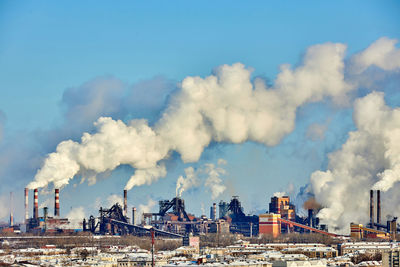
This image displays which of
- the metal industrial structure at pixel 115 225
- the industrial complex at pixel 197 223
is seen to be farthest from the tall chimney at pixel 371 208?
the metal industrial structure at pixel 115 225

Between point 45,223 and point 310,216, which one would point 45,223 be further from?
point 310,216

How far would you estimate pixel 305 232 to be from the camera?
14438cm

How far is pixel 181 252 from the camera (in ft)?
335

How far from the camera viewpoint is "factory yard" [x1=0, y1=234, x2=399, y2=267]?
70.5 m

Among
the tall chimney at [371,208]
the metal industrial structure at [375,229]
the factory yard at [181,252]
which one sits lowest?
the factory yard at [181,252]

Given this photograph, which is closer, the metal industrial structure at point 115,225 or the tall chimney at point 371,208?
the tall chimney at point 371,208

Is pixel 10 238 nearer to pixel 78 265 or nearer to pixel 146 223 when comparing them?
pixel 146 223

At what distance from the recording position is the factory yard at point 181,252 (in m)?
70.5

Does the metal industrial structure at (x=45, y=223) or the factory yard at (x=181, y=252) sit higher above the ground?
the metal industrial structure at (x=45, y=223)

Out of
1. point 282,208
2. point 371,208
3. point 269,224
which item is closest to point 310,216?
point 282,208

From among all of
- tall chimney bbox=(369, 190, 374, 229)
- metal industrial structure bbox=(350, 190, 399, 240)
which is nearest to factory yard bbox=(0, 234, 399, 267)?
metal industrial structure bbox=(350, 190, 399, 240)

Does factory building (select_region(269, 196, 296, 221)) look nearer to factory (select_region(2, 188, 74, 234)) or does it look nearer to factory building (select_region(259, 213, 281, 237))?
factory building (select_region(259, 213, 281, 237))

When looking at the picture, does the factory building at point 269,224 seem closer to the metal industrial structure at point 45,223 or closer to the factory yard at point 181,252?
the factory yard at point 181,252

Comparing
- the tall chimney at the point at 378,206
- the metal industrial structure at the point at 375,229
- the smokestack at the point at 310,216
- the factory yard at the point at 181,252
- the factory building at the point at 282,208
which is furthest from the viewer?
the factory building at the point at 282,208
